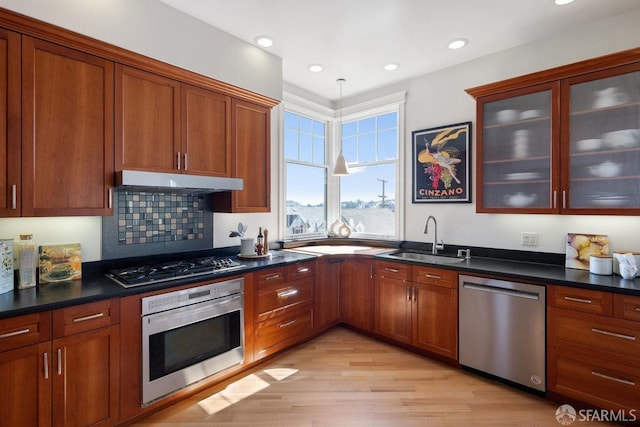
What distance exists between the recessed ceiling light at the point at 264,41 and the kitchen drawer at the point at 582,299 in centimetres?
305

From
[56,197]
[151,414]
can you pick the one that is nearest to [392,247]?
[151,414]

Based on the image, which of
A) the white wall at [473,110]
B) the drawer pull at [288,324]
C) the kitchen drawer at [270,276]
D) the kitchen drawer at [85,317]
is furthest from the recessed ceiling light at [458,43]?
the kitchen drawer at [85,317]

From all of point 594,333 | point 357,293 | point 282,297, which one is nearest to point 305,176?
point 357,293

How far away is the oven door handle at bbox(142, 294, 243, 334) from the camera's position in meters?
2.01

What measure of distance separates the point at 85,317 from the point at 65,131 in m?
1.12

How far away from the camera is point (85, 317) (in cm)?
174

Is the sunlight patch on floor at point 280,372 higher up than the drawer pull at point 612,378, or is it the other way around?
the drawer pull at point 612,378

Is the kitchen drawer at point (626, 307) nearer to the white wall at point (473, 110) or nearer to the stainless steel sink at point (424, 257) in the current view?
the white wall at point (473, 110)

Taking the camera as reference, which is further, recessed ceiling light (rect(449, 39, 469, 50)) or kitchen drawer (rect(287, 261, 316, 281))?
kitchen drawer (rect(287, 261, 316, 281))

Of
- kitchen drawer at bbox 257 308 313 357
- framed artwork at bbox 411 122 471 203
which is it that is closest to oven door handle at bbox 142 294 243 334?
kitchen drawer at bbox 257 308 313 357

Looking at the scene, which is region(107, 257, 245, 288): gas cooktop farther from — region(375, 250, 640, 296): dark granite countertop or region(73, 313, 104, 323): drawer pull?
region(375, 250, 640, 296): dark granite countertop

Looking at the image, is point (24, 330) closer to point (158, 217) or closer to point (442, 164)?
point (158, 217)

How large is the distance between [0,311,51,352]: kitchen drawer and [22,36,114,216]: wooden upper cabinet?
62 cm

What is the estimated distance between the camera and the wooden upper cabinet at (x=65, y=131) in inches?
70.0
